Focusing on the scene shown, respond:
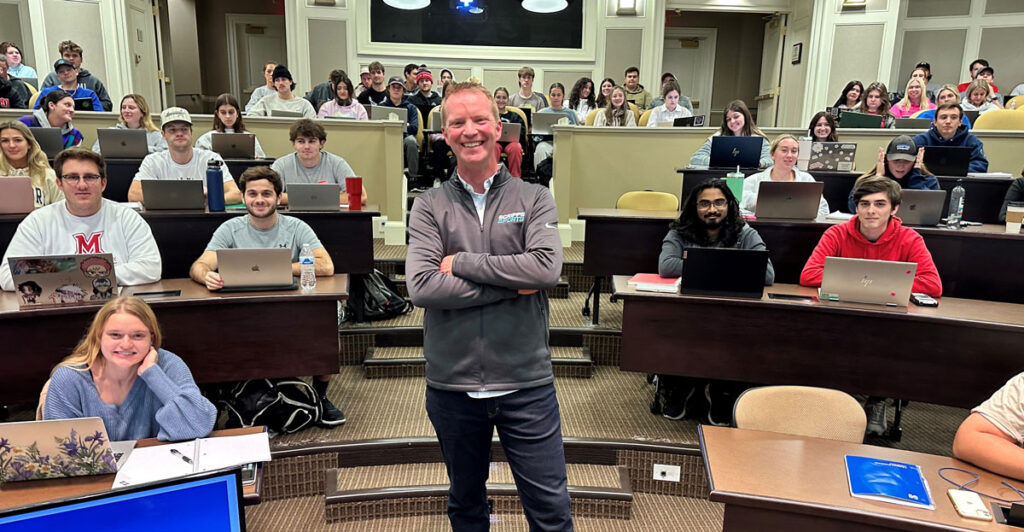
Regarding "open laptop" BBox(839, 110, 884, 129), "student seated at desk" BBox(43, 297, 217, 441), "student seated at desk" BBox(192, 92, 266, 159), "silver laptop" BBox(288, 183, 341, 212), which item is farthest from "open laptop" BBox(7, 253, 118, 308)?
"open laptop" BBox(839, 110, 884, 129)

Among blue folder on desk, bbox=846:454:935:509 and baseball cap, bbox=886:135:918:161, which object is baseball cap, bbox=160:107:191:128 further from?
baseball cap, bbox=886:135:918:161

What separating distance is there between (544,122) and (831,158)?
2.79m

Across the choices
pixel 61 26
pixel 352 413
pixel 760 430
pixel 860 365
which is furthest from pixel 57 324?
pixel 61 26

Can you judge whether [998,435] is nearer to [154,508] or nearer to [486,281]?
[486,281]

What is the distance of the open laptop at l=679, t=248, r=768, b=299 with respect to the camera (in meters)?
2.62

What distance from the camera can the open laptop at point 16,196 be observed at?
3021mm

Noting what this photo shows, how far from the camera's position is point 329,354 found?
8.87 feet

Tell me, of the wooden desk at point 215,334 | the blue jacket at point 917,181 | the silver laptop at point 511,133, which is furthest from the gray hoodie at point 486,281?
the silver laptop at point 511,133

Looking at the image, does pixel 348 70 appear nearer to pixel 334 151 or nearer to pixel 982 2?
pixel 334 151

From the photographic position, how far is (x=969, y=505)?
4.79 ft

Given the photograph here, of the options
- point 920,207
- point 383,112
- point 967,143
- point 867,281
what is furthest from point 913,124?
point 383,112

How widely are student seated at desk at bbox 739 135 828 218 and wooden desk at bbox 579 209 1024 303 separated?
1.16ft

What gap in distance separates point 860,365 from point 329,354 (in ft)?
7.37

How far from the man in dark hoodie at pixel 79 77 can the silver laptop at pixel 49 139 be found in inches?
73.3
